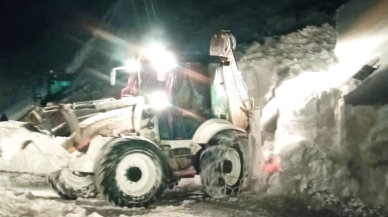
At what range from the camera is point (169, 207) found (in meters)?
9.62

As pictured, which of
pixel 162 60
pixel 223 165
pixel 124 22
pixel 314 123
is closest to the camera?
pixel 162 60

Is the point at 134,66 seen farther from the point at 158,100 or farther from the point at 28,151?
the point at 28,151

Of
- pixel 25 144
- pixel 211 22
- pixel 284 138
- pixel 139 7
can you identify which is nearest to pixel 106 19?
pixel 139 7

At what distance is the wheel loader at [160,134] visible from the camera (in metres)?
9.23

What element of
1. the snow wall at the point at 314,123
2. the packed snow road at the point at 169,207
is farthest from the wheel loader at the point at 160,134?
the snow wall at the point at 314,123

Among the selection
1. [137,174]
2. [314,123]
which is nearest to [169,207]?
[137,174]

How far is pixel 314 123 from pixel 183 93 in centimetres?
365

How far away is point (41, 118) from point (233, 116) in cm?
388

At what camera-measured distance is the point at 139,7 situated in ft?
97.3

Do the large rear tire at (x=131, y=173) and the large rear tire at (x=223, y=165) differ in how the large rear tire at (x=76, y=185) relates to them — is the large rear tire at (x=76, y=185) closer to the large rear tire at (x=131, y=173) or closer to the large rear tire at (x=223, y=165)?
the large rear tire at (x=131, y=173)

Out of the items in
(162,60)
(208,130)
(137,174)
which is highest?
(162,60)

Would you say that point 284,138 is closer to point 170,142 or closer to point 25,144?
point 170,142

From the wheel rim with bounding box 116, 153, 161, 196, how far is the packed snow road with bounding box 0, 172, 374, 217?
0.36 metres

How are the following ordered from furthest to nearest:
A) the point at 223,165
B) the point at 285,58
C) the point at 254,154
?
the point at 285,58
the point at 254,154
the point at 223,165
